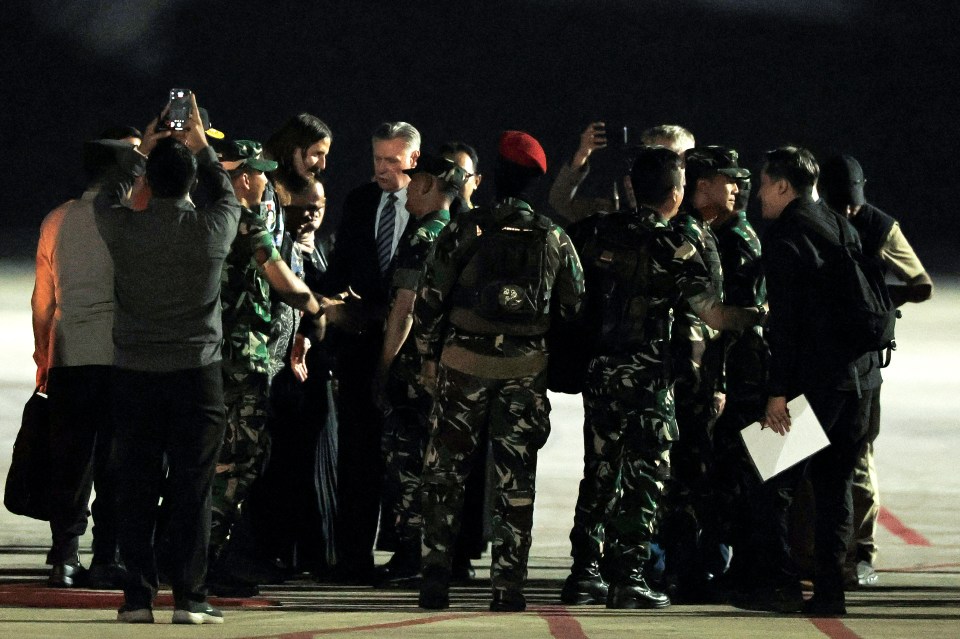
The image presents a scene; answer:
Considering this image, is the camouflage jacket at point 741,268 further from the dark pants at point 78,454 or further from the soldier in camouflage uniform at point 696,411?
the dark pants at point 78,454

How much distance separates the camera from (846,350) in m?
5.30

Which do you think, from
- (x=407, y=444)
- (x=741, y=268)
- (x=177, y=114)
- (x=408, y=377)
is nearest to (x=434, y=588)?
(x=407, y=444)

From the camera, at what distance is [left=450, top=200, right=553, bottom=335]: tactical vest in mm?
5223

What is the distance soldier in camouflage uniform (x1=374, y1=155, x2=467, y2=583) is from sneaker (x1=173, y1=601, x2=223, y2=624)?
1.17m

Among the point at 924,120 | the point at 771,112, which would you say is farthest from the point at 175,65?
the point at 924,120

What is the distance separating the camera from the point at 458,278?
5301 mm

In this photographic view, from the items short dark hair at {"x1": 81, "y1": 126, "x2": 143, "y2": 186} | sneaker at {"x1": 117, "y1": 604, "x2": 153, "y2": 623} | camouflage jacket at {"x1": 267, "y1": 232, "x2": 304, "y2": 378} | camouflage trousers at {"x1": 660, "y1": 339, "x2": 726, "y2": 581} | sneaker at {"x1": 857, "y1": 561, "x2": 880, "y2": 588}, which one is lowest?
sneaker at {"x1": 117, "y1": 604, "x2": 153, "y2": 623}

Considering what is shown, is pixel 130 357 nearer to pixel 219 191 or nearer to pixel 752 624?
pixel 219 191

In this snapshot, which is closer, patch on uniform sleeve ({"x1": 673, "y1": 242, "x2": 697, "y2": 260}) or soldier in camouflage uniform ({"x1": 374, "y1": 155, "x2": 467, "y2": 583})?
patch on uniform sleeve ({"x1": 673, "y1": 242, "x2": 697, "y2": 260})

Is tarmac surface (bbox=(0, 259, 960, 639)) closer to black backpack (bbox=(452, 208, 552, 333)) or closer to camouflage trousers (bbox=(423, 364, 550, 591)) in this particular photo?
camouflage trousers (bbox=(423, 364, 550, 591))

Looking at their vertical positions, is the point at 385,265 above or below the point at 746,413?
above

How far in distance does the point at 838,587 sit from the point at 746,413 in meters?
0.78

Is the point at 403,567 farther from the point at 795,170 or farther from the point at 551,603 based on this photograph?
the point at 795,170

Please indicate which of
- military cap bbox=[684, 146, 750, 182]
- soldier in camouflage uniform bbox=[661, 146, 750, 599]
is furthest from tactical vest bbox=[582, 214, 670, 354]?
military cap bbox=[684, 146, 750, 182]
